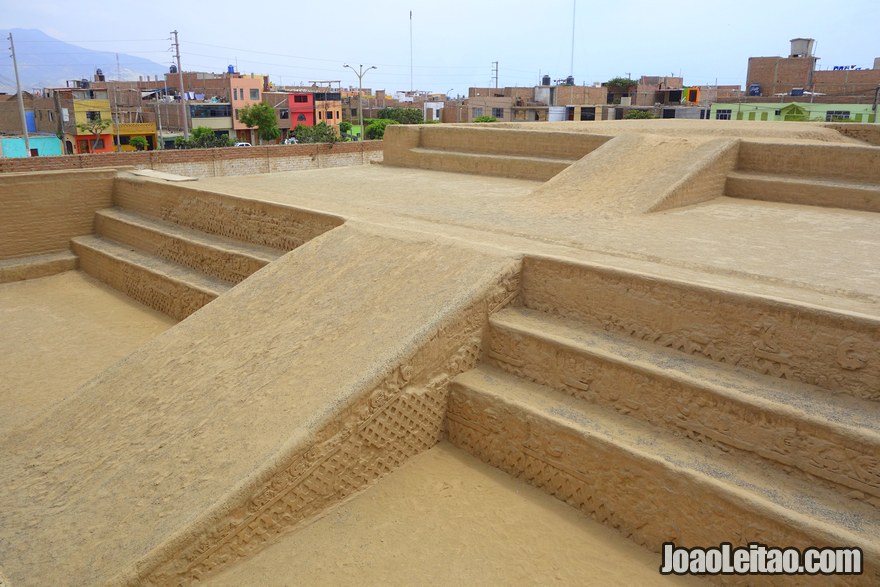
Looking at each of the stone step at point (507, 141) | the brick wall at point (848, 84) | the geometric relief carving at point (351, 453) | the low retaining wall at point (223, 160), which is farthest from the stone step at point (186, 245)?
the brick wall at point (848, 84)

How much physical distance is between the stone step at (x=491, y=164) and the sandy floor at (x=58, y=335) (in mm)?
4359

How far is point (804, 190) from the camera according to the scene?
6285 millimetres

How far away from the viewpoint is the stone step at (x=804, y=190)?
6008 millimetres

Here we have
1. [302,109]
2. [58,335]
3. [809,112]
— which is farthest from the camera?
[302,109]

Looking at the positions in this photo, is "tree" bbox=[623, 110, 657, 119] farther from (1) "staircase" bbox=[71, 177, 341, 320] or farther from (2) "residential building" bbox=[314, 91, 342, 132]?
(1) "staircase" bbox=[71, 177, 341, 320]

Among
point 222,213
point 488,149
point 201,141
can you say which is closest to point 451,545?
point 222,213

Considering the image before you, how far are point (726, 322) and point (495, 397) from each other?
124 centimetres

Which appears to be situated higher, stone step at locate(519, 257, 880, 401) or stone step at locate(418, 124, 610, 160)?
stone step at locate(418, 124, 610, 160)

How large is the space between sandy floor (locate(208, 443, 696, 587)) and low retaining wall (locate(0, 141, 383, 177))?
9.01 meters

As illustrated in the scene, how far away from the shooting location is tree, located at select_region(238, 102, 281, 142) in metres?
28.9

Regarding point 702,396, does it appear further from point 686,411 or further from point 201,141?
point 201,141

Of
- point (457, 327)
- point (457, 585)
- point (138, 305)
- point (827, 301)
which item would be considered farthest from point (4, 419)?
point (827, 301)

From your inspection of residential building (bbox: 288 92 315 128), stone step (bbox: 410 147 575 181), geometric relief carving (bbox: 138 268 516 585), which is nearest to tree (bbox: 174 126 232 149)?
residential building (bbox: 288 92 315 128)

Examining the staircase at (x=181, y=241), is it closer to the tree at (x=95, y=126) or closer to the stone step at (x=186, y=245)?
the stone step at (x=186, y=245)
